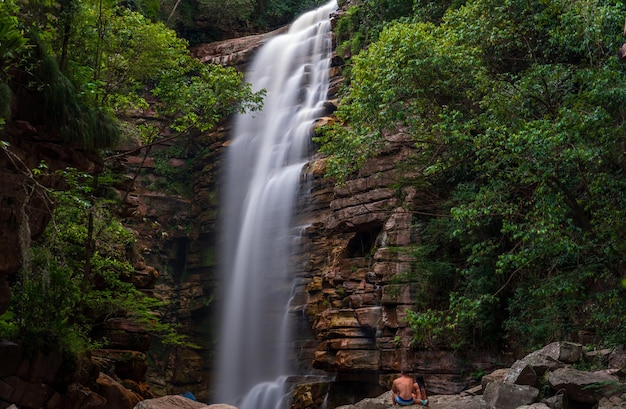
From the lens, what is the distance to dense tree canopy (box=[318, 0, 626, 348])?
1223cm

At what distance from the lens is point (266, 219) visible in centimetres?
2566

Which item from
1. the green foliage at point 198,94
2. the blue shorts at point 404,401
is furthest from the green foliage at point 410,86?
the blue shorts at point 404,401

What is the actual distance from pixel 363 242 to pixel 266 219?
6560mm

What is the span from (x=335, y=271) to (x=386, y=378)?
4.28 m

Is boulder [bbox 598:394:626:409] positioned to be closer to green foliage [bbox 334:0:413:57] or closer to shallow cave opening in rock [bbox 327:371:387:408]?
shallow cave opening in rock [bbox 327:371:387:408]

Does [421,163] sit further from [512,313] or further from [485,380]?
[485,380]

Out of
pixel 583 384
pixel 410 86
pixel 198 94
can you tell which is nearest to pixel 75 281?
pixel 198 94

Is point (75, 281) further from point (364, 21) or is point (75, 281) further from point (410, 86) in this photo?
point (364, 21)

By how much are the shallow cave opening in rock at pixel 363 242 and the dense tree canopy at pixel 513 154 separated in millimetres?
2310

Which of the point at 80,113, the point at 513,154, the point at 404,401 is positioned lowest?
the point at 404,401

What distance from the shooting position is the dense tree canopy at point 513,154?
12234 mm

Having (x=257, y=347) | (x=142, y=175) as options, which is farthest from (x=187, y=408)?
(x=142, y=175)

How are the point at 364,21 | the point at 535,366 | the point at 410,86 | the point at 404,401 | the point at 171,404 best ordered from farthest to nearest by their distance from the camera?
the point at 364,21 < the point at 410,86 < the point at 404,401 < the point at 535,366 < the point at 171,404

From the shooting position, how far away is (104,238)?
15750mm
